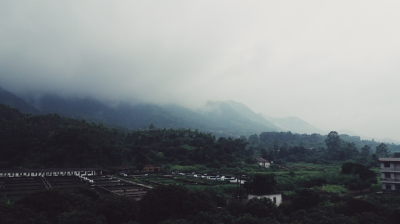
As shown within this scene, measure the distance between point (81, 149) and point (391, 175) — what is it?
4832cm

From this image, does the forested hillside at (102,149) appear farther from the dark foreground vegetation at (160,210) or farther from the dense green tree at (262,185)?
the dark foreground vegetation at (160,210)

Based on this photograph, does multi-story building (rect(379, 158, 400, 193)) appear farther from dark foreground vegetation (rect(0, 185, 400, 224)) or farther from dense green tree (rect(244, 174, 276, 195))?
dark foreground vegetation (rect(0, 185, 400, 224))

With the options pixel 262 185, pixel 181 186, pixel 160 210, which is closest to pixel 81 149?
pixel 262 185

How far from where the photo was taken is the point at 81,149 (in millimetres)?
52406

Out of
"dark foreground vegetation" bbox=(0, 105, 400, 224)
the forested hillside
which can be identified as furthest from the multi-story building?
the forested hillside

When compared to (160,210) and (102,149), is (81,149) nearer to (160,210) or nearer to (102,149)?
(102,149)

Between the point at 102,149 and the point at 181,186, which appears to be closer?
the point at 181,186

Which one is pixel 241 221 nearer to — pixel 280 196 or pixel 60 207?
pixel 60 207

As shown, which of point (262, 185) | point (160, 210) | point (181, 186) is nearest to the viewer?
point (160, 210)

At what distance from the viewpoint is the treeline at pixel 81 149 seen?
5044 cm

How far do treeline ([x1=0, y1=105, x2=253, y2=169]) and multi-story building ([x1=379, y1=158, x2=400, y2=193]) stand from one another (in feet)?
100

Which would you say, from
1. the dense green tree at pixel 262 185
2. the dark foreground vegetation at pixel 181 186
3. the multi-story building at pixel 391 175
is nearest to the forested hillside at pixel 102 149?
the dark foreground vegetation at pixel 181 186

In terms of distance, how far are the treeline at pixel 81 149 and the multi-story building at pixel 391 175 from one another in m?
30.5

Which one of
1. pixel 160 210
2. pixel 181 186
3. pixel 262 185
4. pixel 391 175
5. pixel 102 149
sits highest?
pixel 102 149
